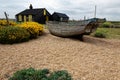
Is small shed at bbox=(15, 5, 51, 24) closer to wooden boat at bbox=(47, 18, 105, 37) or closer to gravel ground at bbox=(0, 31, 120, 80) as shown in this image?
wooden boat at bbox=(47, 18, 105, 37)

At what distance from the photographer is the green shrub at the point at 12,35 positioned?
29.2 ft

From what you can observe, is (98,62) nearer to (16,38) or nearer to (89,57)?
(89,57)

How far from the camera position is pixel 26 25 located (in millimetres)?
10531

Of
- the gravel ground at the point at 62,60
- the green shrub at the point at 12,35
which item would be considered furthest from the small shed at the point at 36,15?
the gravel ground at the point at 62,60

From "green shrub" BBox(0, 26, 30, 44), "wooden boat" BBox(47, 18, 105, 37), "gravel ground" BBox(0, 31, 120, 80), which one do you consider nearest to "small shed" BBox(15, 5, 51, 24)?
"wooden boat" BBox(47, 18, 105, 37)

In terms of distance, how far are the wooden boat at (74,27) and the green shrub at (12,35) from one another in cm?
225

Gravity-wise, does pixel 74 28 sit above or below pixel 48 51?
above

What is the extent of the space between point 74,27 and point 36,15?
23992 mm

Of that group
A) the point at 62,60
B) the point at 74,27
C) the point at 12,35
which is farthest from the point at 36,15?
the point at 62,60

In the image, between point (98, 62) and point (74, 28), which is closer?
point (98, 62)

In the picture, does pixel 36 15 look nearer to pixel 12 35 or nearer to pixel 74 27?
pixel 74 27

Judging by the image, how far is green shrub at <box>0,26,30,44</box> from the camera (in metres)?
8.90

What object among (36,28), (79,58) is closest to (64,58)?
(79,58)

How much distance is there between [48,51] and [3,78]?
259cm
